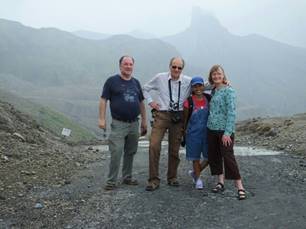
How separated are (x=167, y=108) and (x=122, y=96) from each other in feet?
2.63

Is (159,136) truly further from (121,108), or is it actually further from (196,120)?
(121,108)

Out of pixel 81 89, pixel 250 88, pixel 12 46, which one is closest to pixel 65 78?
pixel 81 89

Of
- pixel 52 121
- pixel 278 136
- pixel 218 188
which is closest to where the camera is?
pixel 218 188

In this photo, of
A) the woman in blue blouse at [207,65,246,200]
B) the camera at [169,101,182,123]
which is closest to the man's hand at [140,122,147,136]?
the camera at [169,101,182,123]

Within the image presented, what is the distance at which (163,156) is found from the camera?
1327cm

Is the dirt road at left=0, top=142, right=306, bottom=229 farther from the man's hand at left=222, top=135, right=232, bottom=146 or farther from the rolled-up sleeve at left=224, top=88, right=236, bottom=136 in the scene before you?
the rolled-up sleeve at left=224, top=88, right=236, bottom=136

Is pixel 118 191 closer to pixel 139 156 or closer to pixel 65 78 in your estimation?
pixel 139 156

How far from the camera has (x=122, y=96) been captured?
7.75 metres

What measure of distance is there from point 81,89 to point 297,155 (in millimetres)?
121466

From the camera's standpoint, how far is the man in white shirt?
7.81m

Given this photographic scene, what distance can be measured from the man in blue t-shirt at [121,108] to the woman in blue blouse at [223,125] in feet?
4.26

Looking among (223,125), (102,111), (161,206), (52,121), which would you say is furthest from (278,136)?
(52,121)

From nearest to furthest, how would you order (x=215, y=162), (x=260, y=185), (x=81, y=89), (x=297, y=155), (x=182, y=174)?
1. (x=215, y=162)
2. (x=260, y=185)
3. (x=182, y=174)
4. (x=297, y=155)
5. (x=81, y=89)

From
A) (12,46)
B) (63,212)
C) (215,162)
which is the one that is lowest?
(63,212)
